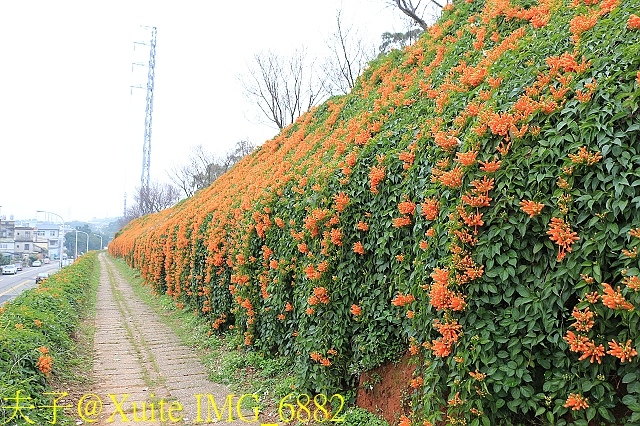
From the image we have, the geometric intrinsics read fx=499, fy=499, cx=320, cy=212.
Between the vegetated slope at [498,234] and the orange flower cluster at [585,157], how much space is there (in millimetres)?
11

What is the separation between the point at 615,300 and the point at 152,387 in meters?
4.79

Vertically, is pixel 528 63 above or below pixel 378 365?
above

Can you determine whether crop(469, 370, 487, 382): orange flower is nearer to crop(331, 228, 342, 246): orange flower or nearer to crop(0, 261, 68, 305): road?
crop(331, 228, 342, 246): orange flower

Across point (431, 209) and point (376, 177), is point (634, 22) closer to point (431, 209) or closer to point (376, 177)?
point (431, 209)

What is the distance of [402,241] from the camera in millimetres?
3588

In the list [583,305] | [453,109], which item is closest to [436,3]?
[453,109]

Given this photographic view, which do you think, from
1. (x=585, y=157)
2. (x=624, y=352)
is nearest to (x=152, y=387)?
(x=624, y=352)

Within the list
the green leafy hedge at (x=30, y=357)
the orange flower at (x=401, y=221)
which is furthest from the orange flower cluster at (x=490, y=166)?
the green leafy hedge at (x=30, y=357)

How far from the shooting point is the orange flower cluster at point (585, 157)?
2363 millimetres

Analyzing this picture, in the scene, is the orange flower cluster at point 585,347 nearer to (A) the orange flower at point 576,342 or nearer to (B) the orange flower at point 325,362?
(A) the orange flower at point 576,342

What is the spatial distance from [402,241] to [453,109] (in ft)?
3.49

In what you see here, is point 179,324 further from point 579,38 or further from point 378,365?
point 579,38

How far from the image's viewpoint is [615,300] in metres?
2.12

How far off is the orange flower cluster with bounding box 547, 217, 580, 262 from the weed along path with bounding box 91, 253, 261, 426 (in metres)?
3.10
